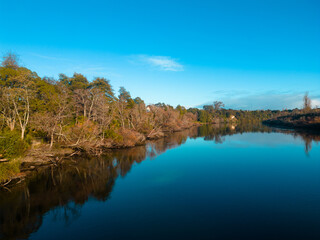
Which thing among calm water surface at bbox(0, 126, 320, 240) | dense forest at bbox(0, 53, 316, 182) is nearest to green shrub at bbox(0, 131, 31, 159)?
dense forest at bbox(0, 53, 316, 182)

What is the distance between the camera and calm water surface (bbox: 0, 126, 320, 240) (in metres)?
11.2

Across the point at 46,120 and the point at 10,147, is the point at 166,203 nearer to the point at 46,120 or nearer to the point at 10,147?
the point at 10,147

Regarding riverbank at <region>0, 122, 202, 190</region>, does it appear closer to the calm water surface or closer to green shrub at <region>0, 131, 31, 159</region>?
green shrub at <region>0, 131, 31, 159</region>

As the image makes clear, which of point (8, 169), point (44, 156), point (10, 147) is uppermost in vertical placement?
point (10, 147)

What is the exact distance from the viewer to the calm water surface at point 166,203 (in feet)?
36.7

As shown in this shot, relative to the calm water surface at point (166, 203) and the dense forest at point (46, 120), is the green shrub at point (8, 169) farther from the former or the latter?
the calm water surface at point (166, 203)

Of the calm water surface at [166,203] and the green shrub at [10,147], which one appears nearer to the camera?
the calm water surface at [166,203]

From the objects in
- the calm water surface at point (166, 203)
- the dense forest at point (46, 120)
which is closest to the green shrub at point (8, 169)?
the dense forest at point (46, 120)

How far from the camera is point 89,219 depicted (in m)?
12.6

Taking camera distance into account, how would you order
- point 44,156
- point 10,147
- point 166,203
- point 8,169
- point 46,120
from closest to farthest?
point 166,203
point 10,147
point 8,169
point 44,156
point 46,120

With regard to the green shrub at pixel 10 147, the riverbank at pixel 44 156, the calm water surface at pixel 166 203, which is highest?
the green shrub at pixel 10 147

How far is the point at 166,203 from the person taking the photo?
14703 millimetres

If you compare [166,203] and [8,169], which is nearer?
[166,203]

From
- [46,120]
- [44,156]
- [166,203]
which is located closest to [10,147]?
[44,156]
